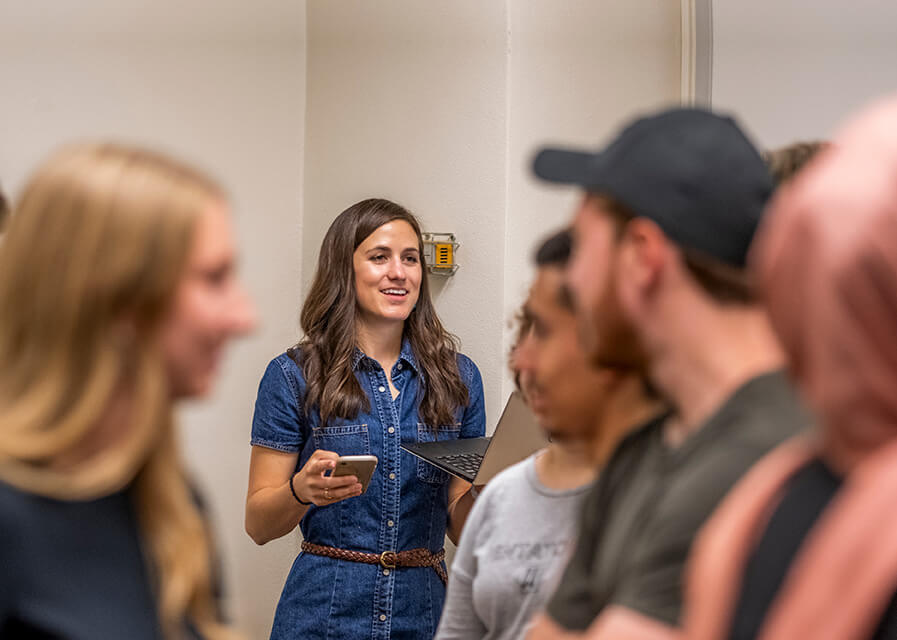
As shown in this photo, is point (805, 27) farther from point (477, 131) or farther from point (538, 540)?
point (538, 540)

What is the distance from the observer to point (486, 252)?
3178mm

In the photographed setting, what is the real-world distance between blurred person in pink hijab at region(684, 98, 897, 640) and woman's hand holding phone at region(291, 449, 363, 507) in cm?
181

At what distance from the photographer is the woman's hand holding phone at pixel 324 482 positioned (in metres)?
2.40

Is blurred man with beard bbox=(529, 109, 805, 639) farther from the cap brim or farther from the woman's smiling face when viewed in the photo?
the woman's smiling face

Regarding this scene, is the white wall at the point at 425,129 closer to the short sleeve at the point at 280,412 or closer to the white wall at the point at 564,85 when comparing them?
the white wall at the point at 564,85

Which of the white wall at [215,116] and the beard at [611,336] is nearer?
the beard at [611,336]

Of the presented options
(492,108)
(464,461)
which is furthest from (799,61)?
(464,461)

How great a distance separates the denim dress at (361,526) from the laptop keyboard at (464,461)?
0.22 metres

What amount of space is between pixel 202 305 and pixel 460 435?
1.86 m

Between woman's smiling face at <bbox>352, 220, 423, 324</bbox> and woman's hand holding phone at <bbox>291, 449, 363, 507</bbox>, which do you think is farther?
woman's smiling face at <bbox>352, 220, 423, 324</bbox>

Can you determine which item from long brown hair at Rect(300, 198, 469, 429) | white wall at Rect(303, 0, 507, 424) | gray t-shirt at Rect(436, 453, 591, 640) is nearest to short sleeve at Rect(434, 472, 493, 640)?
gray t-shirt at Rect(436, 453, 591, 640)

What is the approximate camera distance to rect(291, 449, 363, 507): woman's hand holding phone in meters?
2.40

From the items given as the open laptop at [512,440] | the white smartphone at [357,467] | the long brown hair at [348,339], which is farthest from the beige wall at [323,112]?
the open laptop at [512,440]

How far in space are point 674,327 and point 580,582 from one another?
286 millimetres
